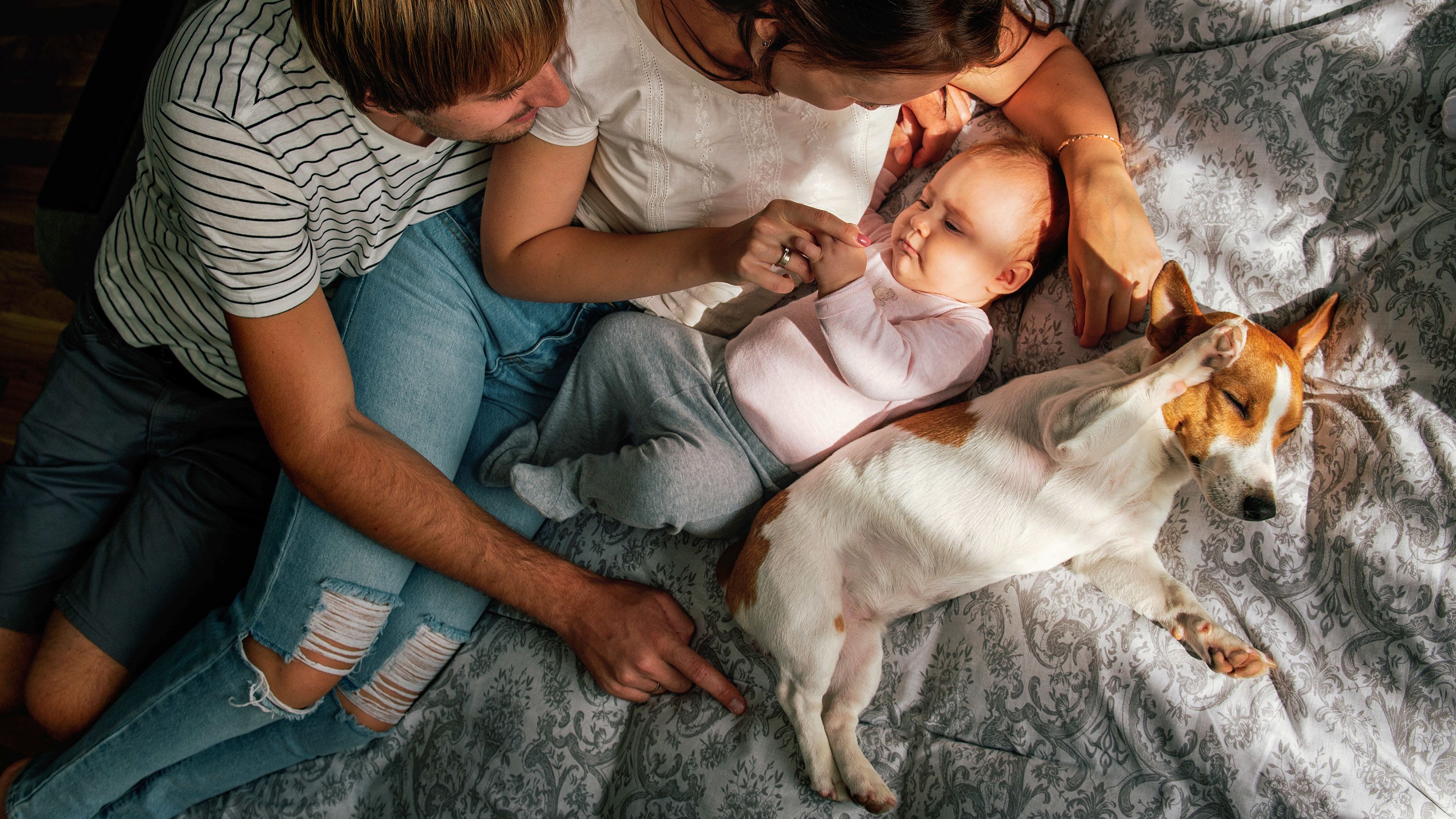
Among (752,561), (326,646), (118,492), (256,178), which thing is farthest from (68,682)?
(752,561)

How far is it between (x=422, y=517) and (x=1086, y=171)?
1.22m

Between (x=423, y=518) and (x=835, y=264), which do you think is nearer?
(x=835, y=264)

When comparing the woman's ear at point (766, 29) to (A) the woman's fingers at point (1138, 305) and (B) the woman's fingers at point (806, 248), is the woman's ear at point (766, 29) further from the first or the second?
(A) the woman's fingers at point (1138, 305)

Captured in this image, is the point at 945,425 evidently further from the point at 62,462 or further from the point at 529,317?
the point at 62,462

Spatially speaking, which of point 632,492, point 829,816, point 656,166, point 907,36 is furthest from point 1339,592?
point 656,166

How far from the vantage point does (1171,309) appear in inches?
40.1

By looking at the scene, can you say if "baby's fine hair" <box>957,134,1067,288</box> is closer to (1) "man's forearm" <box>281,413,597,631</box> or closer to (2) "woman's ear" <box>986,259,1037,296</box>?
(2) "woman's ear" <box>986,259,1037,296</box>

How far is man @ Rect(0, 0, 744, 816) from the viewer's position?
0.98 m

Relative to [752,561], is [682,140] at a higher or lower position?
higher

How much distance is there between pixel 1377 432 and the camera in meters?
0.98

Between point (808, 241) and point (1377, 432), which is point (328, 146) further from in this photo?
point (1377, 432)

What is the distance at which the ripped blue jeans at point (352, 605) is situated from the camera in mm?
1288

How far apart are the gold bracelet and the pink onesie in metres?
0.31

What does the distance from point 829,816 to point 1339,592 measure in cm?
74
